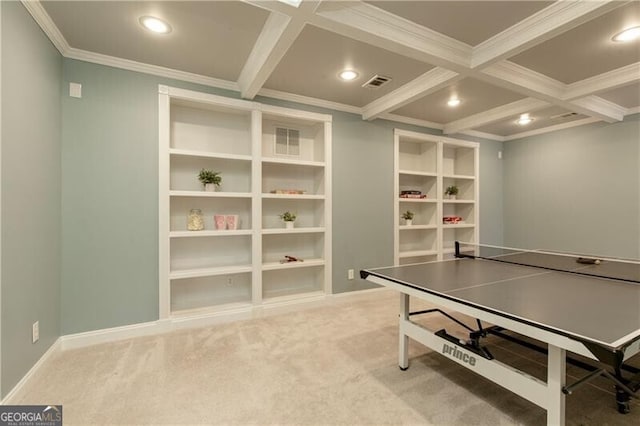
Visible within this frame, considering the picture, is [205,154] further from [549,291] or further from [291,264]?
[549,291]

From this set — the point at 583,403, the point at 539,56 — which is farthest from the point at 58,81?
the point at 583,403

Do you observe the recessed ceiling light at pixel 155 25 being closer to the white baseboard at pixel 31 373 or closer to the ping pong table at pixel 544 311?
the ping pong table at pixel 544 311

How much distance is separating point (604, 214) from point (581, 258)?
252cm

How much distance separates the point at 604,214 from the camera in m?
4.32

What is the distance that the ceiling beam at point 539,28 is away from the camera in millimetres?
1850

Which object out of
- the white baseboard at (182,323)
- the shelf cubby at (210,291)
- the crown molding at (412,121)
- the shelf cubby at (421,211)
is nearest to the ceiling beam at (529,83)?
the crown molding at (412,121)

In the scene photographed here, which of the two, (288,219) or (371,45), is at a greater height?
(371,45)

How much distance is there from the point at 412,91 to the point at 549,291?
240 cm

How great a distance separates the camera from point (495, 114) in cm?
410

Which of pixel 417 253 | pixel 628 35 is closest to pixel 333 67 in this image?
pixel 628 35

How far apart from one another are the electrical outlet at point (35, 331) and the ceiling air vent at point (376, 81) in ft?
11.8

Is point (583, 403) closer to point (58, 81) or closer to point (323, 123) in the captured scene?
point (323, 123)

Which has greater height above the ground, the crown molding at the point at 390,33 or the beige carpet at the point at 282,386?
the crown molding at the point at 390,33

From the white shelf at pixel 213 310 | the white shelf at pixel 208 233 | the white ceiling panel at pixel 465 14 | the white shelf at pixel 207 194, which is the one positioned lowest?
the white shelf at pixel 213 310
